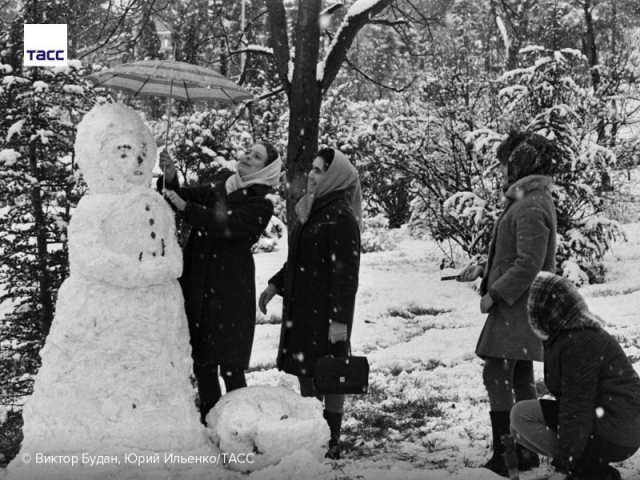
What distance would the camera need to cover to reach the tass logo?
18.1 feet

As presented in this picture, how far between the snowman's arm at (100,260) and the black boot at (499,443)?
1856mm

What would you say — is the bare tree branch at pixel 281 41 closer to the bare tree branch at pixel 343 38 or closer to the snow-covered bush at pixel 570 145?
the bare tree branch at pixel 343 38

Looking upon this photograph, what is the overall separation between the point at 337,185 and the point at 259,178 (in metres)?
0.43

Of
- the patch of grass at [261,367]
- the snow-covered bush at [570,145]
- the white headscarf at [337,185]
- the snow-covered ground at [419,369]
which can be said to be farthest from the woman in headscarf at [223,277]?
the snow-covered bush at [570,145]

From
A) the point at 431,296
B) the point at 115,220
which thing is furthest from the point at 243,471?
the point at 431,296

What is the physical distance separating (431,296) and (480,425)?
17.1 ft

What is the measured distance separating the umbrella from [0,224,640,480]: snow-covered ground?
2.02m

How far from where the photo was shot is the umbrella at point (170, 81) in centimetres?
375

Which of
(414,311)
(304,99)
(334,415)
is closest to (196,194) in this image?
(334,415)

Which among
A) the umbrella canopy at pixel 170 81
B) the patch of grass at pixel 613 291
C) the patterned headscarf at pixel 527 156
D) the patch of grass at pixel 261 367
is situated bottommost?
the patch of grass at pixel 261 367

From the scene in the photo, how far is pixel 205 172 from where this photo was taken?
10.8 m

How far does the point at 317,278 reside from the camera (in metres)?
3.95

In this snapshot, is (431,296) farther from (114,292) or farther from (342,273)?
(114,292)

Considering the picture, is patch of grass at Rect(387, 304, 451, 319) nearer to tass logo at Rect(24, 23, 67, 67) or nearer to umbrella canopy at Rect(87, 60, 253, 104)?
tass logo at Rect(24, 23, 67, 67)
